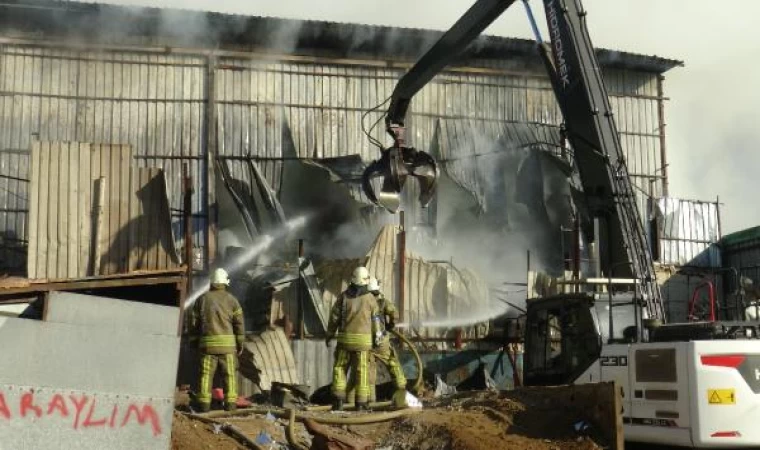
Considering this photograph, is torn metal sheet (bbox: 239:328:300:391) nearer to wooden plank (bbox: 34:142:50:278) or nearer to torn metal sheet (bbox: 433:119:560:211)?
wooden plank (bbox: 34:142:50:278)

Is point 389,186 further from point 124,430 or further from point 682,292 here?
point 682,292

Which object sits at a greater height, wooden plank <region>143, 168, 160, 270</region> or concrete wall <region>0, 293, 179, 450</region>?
wooden plank <region>143, 168, 160, 270</region>

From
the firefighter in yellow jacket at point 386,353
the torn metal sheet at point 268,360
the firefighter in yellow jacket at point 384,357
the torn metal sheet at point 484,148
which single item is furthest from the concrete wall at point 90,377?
the torn metal sheet at point 484,148

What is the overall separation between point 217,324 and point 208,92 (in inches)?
391

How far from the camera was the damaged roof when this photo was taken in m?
17.8

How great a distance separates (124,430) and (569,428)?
3.82 metres

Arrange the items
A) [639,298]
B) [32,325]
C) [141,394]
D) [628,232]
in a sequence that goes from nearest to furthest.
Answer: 1. [32,325]
2. [141,394]
3. [639,298]
4. [628,232]

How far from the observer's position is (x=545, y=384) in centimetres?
905

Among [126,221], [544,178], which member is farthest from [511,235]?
[126,221]

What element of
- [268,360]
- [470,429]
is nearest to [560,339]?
[470,429]

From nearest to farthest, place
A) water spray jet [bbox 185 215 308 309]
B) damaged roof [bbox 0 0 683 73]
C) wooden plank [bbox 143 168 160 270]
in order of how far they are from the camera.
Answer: wooden plank [bbox 143 168 160 270] < water spray jet [bbox 185 215 308 309] < damaged roof [bbox 0 0 683 73]

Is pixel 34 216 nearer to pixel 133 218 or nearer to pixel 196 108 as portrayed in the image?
pixel 133 218

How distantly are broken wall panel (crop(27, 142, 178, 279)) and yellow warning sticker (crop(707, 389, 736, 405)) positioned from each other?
9956mm

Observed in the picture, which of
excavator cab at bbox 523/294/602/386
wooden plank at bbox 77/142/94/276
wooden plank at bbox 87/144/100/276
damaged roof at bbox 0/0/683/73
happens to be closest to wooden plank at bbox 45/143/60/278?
wooden plank at bbox 77/142/94/276
